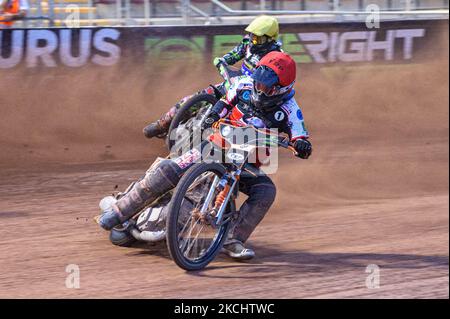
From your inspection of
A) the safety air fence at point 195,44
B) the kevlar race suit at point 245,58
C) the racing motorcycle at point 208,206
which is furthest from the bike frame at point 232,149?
the safety air fence at point 195,44

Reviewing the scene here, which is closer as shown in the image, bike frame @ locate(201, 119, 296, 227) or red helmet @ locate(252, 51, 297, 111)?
bike frame @ locate(201, 119, 296, 227)

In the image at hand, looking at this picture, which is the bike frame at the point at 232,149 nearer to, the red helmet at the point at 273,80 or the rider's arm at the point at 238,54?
the red helmet at the point at 273,80

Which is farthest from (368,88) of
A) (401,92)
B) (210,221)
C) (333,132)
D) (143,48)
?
(210,221)

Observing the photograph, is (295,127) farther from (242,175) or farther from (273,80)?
(242,175)

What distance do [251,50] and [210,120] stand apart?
2.16 m

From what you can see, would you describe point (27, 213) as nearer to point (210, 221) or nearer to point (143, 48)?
point (210, 221)

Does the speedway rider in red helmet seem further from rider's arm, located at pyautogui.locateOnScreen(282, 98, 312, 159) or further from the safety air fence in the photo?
the safety air fence

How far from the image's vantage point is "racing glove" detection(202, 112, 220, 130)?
6020 mm

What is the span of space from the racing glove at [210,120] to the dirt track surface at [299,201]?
1096mm

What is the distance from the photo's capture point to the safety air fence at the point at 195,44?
414 inches

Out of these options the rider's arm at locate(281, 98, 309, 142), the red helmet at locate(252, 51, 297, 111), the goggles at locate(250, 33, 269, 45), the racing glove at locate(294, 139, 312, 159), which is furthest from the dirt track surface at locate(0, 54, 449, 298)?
the goggles at locate(250, 33, 269, 45)

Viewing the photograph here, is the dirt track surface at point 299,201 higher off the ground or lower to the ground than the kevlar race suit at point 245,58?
lower

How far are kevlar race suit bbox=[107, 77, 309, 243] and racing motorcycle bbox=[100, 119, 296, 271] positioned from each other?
0.39 feet

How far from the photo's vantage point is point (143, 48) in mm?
11250
